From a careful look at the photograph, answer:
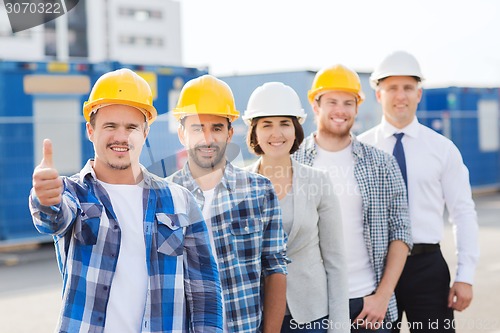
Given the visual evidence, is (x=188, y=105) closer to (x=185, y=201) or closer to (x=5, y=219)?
(x=185, y=201)

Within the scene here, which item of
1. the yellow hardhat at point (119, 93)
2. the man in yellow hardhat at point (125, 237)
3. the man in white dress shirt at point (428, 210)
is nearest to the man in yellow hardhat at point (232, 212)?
the man in yellow hardhat at point (125, 237)

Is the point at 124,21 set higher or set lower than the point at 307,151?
higher

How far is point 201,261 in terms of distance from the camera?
8.09 feet

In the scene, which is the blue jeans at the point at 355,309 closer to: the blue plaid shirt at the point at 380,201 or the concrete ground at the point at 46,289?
the blue plaid shirt at the point at 380,201

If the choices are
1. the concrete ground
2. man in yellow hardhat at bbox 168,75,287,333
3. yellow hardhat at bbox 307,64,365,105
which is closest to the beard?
man in yellow hardhat at bbox 168,75,287,333

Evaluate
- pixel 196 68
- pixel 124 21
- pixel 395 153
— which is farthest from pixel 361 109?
pixel 124 21

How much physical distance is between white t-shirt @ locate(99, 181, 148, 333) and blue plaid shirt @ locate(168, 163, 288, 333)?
49 cm

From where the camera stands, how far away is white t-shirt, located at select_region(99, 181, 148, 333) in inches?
90.4

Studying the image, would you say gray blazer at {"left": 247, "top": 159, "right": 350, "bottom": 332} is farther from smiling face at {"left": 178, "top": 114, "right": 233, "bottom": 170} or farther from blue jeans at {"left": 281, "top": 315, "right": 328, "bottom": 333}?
smiling face at {"left": 178, "top": 114, "right": 233, "bottom": 170}

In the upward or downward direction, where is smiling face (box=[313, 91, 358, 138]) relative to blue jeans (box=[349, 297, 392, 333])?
upward

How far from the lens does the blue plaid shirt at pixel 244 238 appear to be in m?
2.80

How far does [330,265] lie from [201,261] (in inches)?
40.2

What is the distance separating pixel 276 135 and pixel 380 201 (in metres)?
0.76

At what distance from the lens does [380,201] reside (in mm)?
3699
